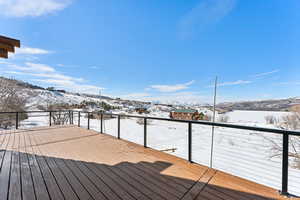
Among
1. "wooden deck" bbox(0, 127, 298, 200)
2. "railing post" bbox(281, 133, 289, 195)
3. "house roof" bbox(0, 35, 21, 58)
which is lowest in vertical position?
"wooden deck" bbox(0, 127, 298, 200)

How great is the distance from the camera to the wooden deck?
1678 millimetres

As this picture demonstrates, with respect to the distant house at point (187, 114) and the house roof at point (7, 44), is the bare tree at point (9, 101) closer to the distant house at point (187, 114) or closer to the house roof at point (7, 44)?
the house roof at point (7, 44)

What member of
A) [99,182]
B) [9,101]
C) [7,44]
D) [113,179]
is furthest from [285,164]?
[9,101]

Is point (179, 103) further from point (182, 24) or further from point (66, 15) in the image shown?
point (66, 15)

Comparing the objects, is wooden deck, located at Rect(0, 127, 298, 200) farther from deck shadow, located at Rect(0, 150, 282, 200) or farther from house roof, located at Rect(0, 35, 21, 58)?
house roof, located at Rect(0, 35, 21, 58)

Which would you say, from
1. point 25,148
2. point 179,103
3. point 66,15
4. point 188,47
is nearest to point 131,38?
point 66,15

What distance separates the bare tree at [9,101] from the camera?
26.9ft

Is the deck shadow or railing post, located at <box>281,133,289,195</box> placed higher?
railing post, located at <box>281,133,289,195</box>

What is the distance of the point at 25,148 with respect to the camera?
3.55 m

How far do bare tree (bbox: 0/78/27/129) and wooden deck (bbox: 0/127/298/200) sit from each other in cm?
702

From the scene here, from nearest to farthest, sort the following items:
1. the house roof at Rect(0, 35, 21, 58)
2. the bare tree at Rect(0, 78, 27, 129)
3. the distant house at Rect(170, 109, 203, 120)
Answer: the house roof at Rect(0, 35, 21, 58) < the bare tree at Rect(0, 78, 27, 129) < the distant house at Rect(170, 109, 203, 120)

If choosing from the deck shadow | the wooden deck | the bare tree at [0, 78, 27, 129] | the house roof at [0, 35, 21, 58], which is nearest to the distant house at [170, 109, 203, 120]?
the wooden deck

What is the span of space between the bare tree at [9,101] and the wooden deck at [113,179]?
702 cm

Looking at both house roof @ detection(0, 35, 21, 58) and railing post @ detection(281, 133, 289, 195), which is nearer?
railing post @ detection(281, 133, 289, 195)
